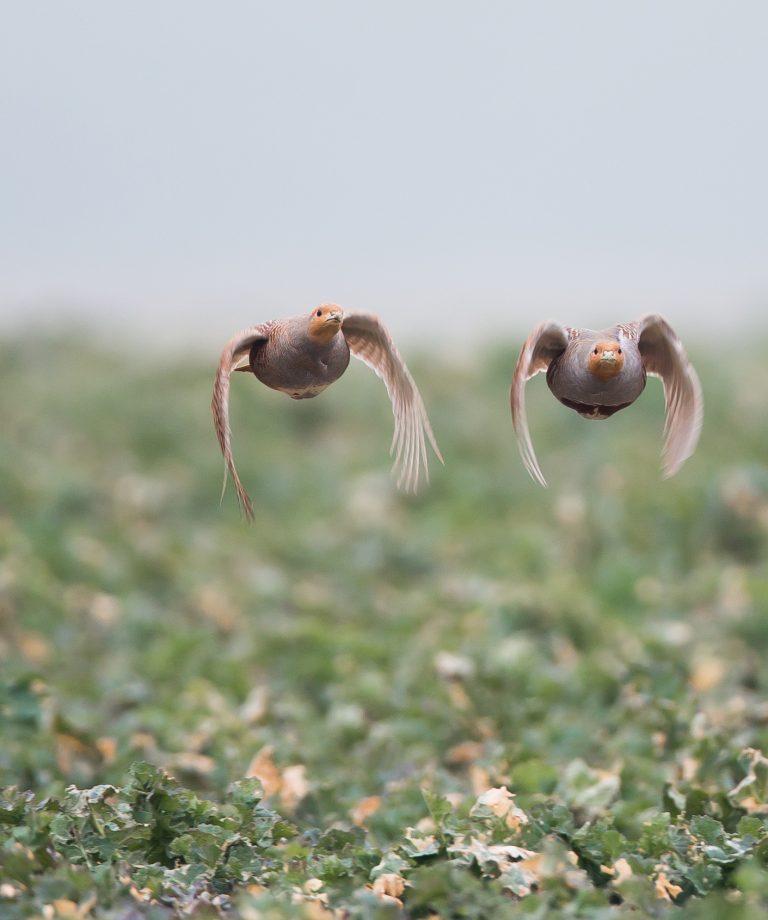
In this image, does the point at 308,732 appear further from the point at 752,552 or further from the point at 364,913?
the point at 752,552

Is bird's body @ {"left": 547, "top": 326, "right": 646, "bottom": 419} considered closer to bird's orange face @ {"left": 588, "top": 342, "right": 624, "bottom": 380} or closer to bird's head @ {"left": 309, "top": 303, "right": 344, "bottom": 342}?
bird's orange face @ {"left": 588, "top": 342, "right": 624, "bottom": 380}

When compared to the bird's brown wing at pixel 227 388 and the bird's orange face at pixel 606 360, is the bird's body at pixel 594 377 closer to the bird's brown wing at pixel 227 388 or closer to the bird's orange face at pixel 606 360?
the bird's orange face at pixel 606 360

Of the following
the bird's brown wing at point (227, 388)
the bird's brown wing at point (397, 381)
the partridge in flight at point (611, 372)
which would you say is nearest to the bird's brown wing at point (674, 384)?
the partridge in flight at point (611, 372)

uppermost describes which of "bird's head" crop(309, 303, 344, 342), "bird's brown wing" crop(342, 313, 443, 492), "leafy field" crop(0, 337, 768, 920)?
"bird's head" crop(309, 303, 344, 342)

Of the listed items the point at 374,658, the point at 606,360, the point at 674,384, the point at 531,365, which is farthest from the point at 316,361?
the point at 374,658

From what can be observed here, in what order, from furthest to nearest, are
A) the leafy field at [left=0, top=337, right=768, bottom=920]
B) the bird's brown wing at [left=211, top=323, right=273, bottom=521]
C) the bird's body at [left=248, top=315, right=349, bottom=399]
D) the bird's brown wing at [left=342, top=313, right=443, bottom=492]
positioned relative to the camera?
the leafy field at [left=0, top=337, right=768, bottom=920], the bird's brown wing at [left=342, top=313, right=443, bottom=492], the bird's body at [left=248, top=315, right=349, bottom=399], the bird's brown wing at [left=211, top=323, right=273, bottom=521]

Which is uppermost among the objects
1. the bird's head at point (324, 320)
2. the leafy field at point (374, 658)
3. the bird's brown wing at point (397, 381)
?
the bird's head at point (324, 320)

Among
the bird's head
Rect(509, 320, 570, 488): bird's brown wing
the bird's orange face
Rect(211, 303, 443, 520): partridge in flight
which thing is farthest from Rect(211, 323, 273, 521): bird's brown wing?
the bird's orange face

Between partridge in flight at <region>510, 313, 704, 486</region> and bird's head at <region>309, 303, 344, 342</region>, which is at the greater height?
bird's head at <region>309, 303, 344, 342</region>
